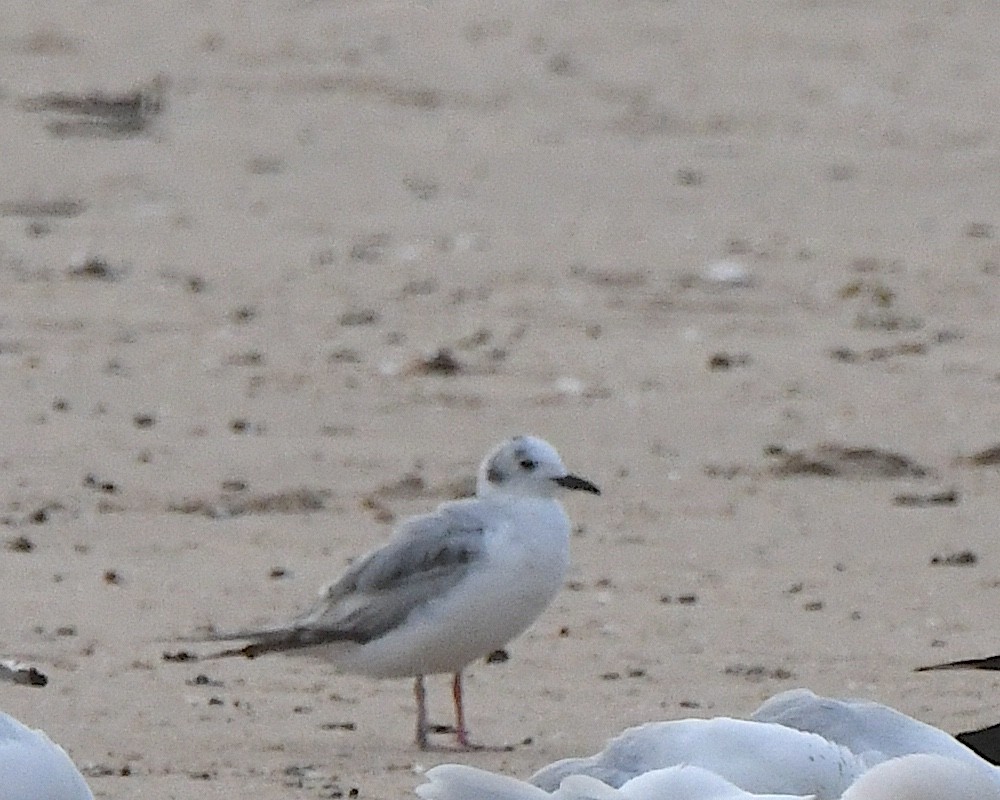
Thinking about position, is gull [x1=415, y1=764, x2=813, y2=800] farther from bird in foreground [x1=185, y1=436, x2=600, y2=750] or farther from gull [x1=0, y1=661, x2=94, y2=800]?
bird in foreground [x1=185, y1=436, x2=600, y2=750]

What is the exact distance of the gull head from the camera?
6.69 m

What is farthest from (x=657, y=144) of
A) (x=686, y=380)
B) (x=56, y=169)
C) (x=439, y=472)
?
(x=439, y=472)

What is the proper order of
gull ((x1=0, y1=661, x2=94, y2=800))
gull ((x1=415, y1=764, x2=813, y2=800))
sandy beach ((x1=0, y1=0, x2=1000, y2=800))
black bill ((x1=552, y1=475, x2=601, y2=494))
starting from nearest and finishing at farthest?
gull ((x1=415, y1=764, x2=813, y2=800)) → gull ((x1=0, y1=661, x2=94, y2=800)) → sandy beach ((x1=0, y1=0, x2=1000, y2=800)) → black bill ((x1=552, y1=475, x2=601, y2=494))

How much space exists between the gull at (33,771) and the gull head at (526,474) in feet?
7.01

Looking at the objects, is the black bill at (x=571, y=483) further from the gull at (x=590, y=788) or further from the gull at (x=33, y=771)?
the gull at (x=590, y=788)

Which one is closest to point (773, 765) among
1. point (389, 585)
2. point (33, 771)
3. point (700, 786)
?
point (700, 786)

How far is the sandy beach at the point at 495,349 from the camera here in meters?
6.55

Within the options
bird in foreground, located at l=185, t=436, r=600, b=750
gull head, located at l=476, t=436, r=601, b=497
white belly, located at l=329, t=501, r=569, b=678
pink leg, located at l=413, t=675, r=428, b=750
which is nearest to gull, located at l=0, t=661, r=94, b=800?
pink leg, located at l=413, t=675, r=428, b=750

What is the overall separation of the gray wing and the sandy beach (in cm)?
15

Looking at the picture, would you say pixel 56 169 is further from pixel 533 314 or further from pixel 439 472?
pixel 439 472

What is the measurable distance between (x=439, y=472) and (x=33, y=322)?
2.15 m

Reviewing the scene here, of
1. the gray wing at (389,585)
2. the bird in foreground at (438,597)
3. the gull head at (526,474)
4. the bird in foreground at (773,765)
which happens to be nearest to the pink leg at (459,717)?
the bird in foreground at (438,597)

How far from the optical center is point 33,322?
33.4ft

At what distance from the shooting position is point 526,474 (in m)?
6.71
